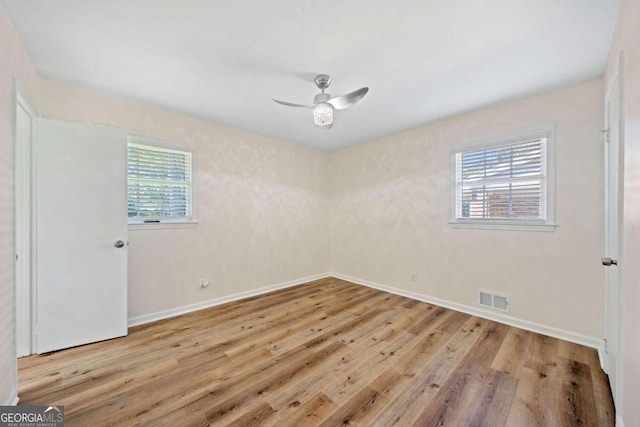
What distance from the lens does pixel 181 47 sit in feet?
6.23

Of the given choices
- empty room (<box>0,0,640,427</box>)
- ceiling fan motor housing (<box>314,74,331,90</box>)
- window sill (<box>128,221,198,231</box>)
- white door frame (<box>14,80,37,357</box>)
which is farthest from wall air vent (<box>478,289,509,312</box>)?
white door frame (<box>14,80,37,357</box>)

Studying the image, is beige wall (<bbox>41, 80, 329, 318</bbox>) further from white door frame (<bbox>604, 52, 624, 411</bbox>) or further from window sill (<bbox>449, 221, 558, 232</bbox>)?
white door frame (<bbox>604, 52, 624, 411</bbox>)

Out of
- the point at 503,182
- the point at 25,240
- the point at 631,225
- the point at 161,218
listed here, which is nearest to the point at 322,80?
the point at 631,225

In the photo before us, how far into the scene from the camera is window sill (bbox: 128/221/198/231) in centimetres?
285

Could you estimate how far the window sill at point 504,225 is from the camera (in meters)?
2.60

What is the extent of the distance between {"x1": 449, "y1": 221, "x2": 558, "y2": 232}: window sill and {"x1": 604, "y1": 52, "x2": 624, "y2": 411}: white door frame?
561mm

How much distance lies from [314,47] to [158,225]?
2.57m

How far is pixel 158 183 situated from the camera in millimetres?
3059

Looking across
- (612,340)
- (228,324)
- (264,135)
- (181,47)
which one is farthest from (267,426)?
(264,135)

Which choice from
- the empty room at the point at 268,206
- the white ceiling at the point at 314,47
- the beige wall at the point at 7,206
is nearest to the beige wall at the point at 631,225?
the empty room at the point at 268,206

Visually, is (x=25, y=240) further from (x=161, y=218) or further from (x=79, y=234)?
(x=161, y=218)

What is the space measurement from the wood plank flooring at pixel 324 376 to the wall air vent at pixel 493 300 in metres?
0.21

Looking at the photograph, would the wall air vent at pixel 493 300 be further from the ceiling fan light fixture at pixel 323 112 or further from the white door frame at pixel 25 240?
the white door frame at pixel 25 240

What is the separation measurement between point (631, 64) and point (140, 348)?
3974 millimetres
